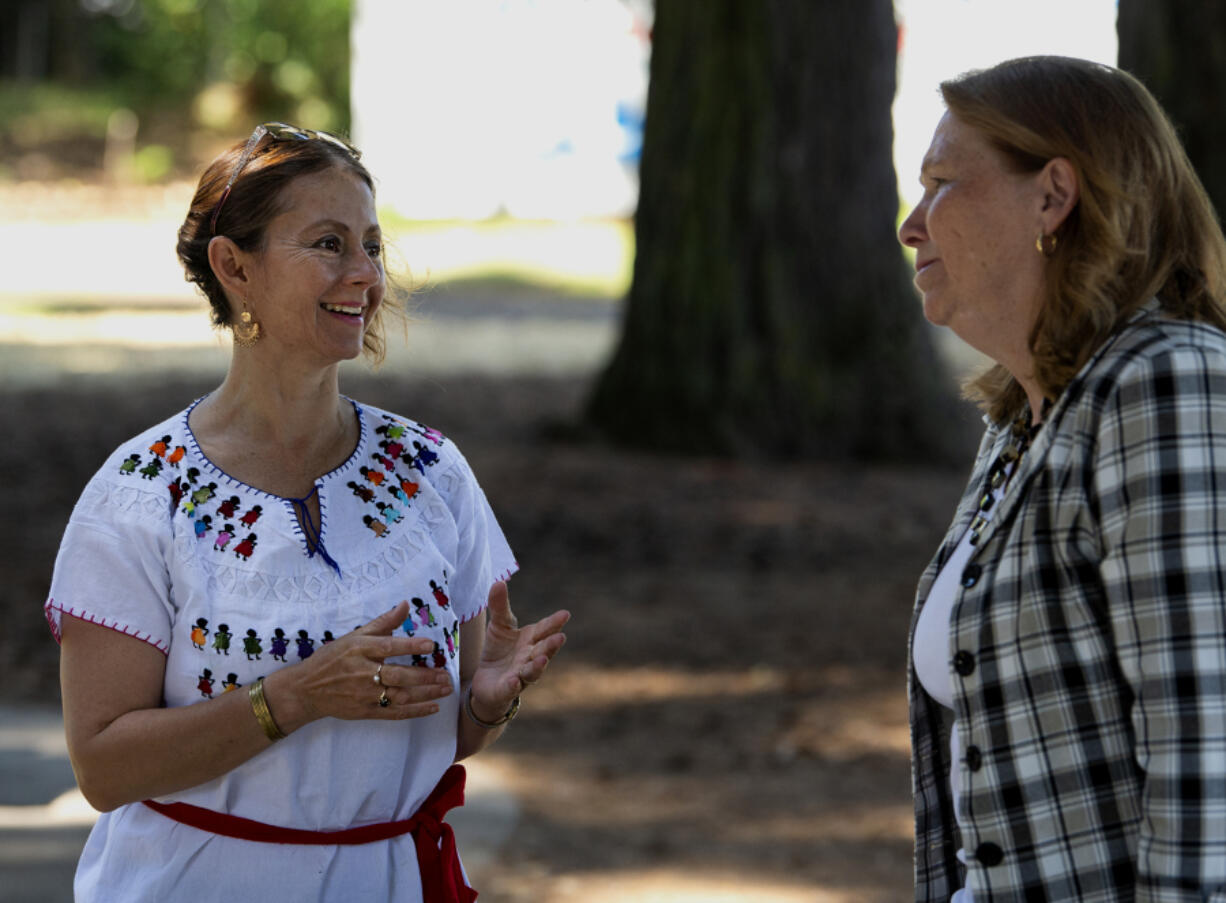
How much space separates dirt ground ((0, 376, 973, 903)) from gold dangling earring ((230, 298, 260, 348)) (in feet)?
8.19

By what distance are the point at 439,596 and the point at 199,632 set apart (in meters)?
0.37

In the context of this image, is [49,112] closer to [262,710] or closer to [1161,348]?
[262,710]

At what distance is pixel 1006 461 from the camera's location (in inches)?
93.4

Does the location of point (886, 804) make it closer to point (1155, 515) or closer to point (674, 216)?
point (1155, 515)

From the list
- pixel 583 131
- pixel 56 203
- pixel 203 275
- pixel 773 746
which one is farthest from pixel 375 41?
pixel 203 275

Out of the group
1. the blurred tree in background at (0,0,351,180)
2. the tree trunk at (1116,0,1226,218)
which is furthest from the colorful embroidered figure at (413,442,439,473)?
the blurred tree in background at (0,0,351,180)

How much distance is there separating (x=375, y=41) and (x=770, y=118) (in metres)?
16.0

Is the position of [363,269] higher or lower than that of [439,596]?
higher

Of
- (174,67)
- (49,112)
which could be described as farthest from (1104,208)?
(174,67)

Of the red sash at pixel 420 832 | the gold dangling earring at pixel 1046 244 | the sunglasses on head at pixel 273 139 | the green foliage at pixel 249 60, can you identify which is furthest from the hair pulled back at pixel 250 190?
the green foliage at pixel 249 60

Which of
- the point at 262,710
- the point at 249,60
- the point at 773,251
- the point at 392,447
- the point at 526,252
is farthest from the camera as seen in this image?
the point at 249,60

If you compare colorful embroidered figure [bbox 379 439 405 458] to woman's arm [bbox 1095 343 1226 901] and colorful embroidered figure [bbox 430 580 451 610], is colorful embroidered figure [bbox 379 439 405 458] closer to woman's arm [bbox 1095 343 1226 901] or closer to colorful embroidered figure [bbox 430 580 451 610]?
colorful embroidered figure [bbox 430 580 451 610]

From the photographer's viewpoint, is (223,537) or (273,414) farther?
(273,414)

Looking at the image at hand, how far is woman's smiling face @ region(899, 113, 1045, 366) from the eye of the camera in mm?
2146
